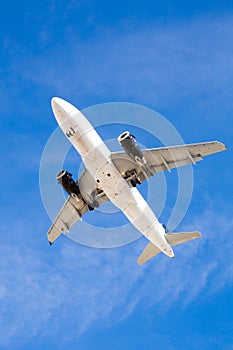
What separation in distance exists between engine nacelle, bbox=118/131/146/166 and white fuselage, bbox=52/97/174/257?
7.42ft

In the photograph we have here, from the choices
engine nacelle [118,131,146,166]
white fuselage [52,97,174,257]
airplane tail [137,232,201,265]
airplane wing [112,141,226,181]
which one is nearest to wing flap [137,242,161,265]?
airplane tail [137,232,201,265]

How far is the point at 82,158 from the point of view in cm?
7119

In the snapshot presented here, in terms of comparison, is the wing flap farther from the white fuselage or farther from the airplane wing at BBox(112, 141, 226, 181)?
the airplane wing at BBox(112, 141, 226, 181)

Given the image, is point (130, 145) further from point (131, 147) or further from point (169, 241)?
point (169, 241)

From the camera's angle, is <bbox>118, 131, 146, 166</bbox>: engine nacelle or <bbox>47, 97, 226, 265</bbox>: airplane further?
<bbox>47, 97, 226, 265</bbox>: airplane

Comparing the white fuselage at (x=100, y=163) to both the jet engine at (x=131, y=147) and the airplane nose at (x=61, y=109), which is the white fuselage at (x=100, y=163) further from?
the jet engine at (x=131, y=147)

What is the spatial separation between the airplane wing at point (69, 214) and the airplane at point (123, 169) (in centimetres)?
51

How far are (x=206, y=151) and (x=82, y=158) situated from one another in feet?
43.8

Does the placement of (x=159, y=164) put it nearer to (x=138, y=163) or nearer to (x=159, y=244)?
(x=138, y=163)

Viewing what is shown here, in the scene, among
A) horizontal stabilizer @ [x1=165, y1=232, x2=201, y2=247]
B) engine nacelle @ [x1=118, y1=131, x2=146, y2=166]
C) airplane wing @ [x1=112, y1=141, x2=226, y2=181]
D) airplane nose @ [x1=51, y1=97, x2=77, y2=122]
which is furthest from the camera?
horizontal stabilizer @ [x1=165, y1=232, x2=201, y2=247]

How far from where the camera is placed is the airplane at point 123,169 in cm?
7012

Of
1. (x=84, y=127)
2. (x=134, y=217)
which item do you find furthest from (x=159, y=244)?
(x=84, y=127)

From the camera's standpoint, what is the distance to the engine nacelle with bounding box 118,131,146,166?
228 ft

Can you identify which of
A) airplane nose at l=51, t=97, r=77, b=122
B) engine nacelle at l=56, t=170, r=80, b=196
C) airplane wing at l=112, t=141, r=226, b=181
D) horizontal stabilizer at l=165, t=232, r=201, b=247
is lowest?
horizontal stabilizer at l=165, t=232, r=201, b=247
